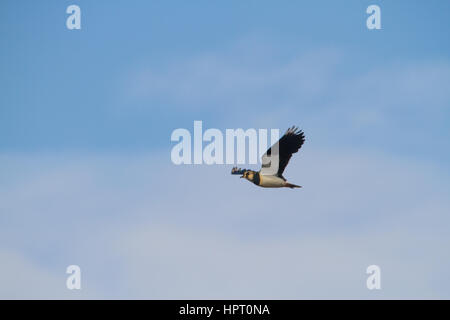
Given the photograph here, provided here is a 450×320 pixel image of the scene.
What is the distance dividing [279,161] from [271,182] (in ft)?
3.51

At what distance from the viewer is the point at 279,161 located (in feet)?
86.8

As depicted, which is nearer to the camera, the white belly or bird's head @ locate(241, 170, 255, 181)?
bird's head @ locate(241, 170, 255, 181)

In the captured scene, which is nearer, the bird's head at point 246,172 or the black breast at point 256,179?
the bird's head at point 246,172

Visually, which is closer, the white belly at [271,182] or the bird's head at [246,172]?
the bird's head at [246,172]

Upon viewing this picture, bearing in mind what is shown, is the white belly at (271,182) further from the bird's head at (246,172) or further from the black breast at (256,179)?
the bird's head at (246,172)

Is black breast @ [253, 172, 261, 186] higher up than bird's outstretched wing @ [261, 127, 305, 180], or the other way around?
bird's outstretched wing @ [261, 127, 305, 180]

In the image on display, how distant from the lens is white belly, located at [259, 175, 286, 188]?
85.7 ft

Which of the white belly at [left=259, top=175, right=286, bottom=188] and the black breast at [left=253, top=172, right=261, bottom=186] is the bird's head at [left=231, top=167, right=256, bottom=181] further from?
the white belly at [left=259, top=175, right=286, bottom=188]

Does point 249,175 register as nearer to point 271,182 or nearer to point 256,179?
point 256,179

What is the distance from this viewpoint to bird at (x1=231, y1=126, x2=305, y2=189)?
86.0 ft

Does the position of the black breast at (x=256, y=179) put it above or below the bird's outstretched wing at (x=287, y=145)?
below

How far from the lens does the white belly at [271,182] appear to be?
26125mm
